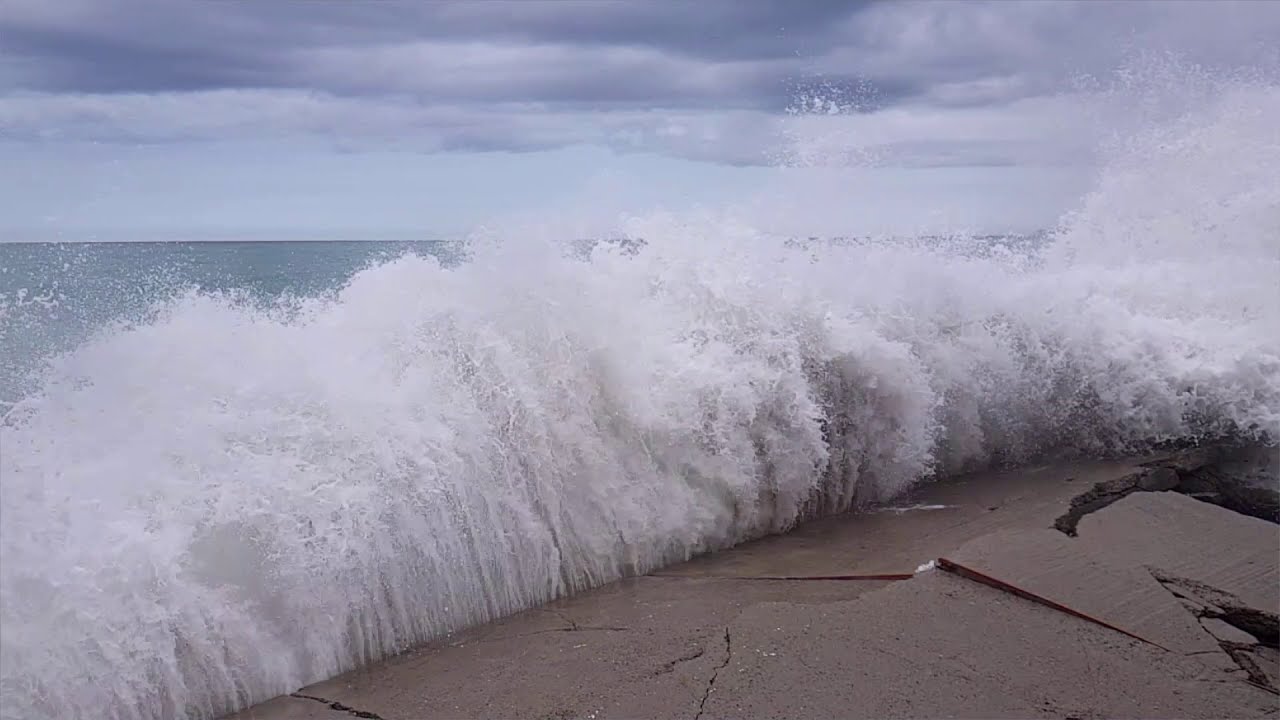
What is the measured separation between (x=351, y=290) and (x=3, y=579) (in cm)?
271

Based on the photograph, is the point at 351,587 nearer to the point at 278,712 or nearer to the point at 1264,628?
the point at 278,712

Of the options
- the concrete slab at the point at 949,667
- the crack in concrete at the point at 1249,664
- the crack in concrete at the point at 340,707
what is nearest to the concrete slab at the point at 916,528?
the concrete slab at the point at 949,667

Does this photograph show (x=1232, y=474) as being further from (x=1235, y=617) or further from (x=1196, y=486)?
(x=1235, y=617)

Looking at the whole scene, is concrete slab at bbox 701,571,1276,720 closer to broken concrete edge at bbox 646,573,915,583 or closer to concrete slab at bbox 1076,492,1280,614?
broken concrete edge at bbox 646,573,915,583

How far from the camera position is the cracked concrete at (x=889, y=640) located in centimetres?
368

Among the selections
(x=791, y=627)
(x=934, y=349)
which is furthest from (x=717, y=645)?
(x=934, y=349)

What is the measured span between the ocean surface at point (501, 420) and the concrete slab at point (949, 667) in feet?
4.30

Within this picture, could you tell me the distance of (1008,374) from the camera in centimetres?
752

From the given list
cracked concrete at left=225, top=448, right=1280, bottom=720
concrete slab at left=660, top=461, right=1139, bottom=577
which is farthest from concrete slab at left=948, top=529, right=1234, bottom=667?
concrete slab at left=660, top=461, right=1139, bottom=577

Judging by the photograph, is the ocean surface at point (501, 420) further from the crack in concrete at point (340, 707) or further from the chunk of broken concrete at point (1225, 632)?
the chunk of broken concrete at point (1225, 632)

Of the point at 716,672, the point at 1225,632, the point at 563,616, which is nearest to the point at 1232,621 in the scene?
the point at 1225,632

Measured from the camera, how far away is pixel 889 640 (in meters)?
4.09

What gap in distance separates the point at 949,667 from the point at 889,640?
0.29 meters

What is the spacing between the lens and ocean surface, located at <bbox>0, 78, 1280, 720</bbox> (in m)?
3.88
